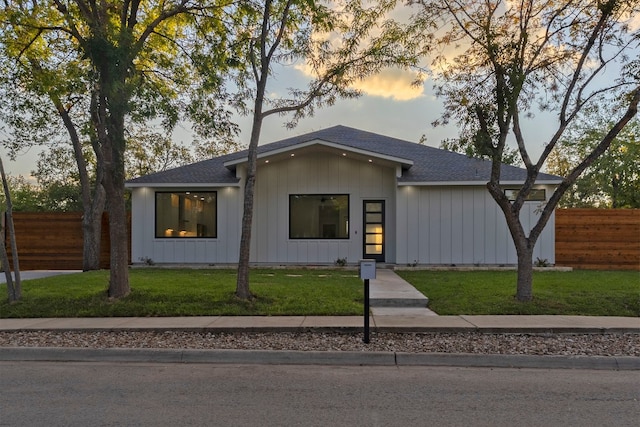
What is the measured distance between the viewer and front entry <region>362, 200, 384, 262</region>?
50.6ft

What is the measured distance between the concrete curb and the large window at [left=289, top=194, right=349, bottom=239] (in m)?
9.31

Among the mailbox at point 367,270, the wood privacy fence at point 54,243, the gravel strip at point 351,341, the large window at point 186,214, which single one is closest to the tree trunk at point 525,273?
the gravel strip at point 351,341

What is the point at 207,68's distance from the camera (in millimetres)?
9555

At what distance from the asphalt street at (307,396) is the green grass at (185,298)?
2.43 meters

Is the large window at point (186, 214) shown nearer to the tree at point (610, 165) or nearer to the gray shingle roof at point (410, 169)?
the gray shingle roof at point (410, 169)

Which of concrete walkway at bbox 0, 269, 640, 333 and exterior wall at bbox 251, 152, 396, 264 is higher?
exterior wall at bbox 251, 152, 396, 264

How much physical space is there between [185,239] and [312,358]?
33.7 feet

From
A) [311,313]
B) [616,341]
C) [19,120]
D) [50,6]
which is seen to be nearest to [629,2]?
[616,341]

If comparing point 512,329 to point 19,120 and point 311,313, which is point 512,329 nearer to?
point 311,313

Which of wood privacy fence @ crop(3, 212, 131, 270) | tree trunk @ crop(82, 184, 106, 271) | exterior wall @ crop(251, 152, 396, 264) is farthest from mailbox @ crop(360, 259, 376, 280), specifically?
wood privacy fence @ crop(3, 212, 131, 270)

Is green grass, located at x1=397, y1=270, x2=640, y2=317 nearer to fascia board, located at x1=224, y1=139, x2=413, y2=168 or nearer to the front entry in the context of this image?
the front entry

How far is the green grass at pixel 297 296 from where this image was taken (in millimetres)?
8453

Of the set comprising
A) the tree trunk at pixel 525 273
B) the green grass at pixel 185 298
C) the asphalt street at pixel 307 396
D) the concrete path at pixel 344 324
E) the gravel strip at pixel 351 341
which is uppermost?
the tree trunk at pixel 525 273

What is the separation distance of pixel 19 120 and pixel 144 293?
590 centimetres
